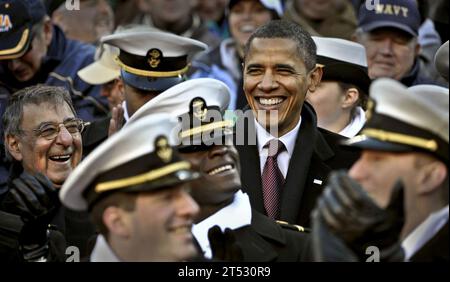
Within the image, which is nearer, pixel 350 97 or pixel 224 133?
pixel 224 133

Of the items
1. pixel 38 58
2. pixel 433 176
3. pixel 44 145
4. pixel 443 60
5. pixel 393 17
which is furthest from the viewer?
pixel 38 58

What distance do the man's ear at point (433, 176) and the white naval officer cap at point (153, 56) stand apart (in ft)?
12.7

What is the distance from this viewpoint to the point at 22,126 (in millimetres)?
8648

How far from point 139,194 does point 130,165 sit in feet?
0.48

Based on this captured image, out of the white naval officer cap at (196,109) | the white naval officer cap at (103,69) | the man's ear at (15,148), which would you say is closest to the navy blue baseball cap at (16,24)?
the white naval officer cap at (103,69)

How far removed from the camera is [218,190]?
736cm

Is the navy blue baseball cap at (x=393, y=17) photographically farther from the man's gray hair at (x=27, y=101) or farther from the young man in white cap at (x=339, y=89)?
the man's gray hair at (x=27, y=101)

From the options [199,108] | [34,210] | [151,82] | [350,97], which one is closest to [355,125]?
[350,97]

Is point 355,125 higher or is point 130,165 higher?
point 355,125

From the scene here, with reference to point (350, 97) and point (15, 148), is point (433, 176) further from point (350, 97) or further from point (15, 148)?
point (350, 97)

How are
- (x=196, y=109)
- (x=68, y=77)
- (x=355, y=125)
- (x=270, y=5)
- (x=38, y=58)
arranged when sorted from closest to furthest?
(x=196, y=109) → (x=355, y=125) → (x=38, y=58) → (x=68, y=77) → (x=270, y=5)

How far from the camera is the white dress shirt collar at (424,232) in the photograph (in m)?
6.07
